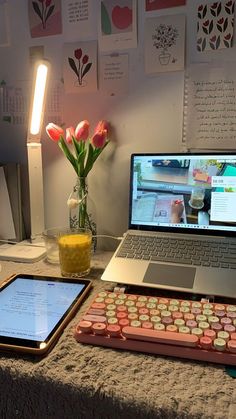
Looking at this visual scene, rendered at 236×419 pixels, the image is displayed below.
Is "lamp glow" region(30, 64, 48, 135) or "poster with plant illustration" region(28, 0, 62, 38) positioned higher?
"poster with plant illustration" region(28, 0, 62, 38)

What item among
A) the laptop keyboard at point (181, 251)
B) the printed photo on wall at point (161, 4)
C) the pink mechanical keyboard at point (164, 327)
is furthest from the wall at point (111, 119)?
the pink mechanical keyboard at point (164, 327)

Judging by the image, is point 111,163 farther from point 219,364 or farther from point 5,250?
point 219,364

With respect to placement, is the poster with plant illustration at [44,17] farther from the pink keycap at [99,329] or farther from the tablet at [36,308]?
the pink keycap at [99,329]

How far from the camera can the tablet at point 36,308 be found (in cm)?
59

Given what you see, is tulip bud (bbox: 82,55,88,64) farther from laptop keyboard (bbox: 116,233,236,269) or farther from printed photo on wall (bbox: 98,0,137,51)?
laptop keyboard (bbox: 116,233,236,269)

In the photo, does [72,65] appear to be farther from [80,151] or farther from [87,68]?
[80,151]

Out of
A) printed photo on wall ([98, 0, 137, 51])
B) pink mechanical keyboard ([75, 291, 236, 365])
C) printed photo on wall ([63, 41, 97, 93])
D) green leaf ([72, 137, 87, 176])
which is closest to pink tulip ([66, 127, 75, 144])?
green leaf ([72, 137, 87, 176])

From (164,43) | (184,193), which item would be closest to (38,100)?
(164,43)

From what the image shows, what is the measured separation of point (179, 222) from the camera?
928 mm

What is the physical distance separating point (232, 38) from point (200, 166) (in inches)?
12.6

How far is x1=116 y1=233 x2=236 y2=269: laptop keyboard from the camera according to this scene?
0.82 metres

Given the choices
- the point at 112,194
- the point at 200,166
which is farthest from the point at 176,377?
the point at 112,194

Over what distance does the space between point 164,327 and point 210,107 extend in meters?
0.60

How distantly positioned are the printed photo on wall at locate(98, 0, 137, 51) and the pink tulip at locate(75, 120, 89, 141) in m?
0.23
